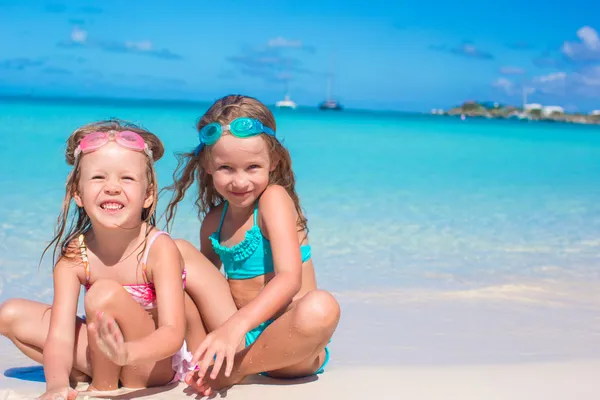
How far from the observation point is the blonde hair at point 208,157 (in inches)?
116

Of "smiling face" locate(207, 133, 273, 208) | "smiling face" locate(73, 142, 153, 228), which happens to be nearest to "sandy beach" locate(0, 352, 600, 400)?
"smiling face" locate(73, 142, 153, 228)

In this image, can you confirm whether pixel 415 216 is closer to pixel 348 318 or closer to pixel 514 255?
pixel 514 255

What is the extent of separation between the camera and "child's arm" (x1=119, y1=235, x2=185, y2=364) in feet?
7.64

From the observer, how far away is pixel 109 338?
2.13 meters

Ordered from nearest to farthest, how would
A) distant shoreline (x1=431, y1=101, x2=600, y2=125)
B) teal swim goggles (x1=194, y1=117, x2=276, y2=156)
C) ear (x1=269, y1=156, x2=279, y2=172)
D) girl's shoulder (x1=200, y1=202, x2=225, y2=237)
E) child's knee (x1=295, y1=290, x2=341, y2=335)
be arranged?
child's knee (x1=295, y1=290, x2=341, y2=335) < teal swim goggles (x1=194, y1=117, x2=276, y2=156) < ear (x1=269, y1=156, x2=279, y2=172) < girl's shoulder (x1=200, y1=202, x2=225, y2=237) < distant shoreline (x1=431, y1=101, x2=600, y2=125)

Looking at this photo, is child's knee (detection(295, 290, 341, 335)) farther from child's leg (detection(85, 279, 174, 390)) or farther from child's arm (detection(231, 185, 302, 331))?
child's leg (detection(85, 279, 174, 390))

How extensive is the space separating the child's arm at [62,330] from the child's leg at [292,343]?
0.45 m

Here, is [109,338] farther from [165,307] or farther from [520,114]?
[520,114]

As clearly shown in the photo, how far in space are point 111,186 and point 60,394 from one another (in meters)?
0.72

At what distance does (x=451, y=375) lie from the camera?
283 cm

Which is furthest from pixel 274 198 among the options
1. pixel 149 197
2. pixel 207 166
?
pixel 149 197

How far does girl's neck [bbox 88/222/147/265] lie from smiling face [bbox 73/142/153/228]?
0.16 feet

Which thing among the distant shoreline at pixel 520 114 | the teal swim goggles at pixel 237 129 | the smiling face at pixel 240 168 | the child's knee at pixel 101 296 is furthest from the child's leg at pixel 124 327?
the distant shoreline at pixel 520 114

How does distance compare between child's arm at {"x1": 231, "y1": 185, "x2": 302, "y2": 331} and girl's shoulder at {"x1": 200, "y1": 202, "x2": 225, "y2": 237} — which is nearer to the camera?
child's arm at {"x1": 231, "y1": 185, "x2": 302, "y2": 331}
